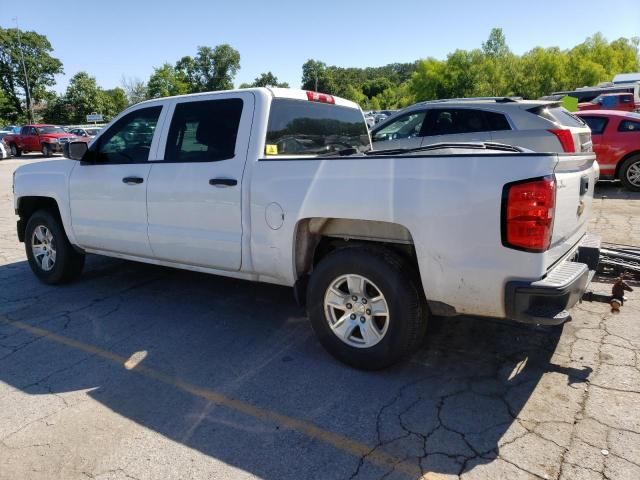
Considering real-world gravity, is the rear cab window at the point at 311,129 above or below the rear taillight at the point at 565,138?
above

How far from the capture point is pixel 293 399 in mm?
3109

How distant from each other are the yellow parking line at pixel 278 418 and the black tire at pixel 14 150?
30362 mm

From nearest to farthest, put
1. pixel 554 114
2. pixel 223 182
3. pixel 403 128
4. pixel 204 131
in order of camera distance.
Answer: pixel 223 182 < pixel 204 131 < pixel 554 114 < pixel 403 128

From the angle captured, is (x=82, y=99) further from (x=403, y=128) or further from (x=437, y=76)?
(x=403, y=128)

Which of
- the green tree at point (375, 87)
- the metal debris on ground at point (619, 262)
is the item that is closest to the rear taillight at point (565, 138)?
the metal debris on ground at point (619, 262)

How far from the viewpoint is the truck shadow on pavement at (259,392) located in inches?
102

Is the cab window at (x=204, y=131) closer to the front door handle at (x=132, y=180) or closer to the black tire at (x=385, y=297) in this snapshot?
the front door handle at (x=132, y=180)

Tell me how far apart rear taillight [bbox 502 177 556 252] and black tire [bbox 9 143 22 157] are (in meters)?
32.9

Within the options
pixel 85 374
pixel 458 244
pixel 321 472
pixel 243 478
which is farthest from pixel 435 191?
pixel 85 374

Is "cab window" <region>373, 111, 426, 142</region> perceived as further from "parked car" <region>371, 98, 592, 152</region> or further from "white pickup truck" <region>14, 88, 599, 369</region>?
"white pickup truck" <region>14, 88, 599, 369</region>

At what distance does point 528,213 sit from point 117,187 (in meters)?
3.62

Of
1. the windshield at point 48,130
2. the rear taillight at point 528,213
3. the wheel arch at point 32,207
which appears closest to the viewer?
the rear taillight at point 528,213

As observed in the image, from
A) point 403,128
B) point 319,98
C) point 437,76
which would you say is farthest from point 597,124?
point 437,76

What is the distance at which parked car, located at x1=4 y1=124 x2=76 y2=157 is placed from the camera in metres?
27.8
